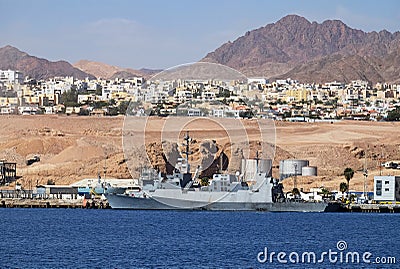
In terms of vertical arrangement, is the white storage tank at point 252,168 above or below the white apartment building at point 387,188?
above

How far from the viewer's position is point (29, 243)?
41125mm

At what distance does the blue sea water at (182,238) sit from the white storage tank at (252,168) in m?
5.49

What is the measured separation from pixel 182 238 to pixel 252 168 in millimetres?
24752

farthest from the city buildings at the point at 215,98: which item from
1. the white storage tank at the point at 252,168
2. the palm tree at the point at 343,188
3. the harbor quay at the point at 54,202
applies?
the harbor quay at the point at 54,202

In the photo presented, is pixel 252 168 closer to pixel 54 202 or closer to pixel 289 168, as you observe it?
pixel 289 168

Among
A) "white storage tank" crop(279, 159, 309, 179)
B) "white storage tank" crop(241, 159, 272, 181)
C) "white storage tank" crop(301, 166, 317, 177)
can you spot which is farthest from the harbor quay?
"white storage tank" crop(301, 166, 317, 177)

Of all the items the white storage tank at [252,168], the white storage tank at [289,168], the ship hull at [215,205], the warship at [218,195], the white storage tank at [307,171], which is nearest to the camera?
the warship at [218,195]

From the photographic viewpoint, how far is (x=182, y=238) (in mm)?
43875

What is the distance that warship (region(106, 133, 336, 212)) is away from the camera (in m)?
62.5

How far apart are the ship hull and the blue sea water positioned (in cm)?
141

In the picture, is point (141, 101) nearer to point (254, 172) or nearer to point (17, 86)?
point (254, 172)

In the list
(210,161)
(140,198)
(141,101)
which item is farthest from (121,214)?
(141,101)

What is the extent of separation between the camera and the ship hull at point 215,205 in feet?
207

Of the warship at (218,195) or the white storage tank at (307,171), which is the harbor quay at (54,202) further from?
the white storage tank at (307,171)
